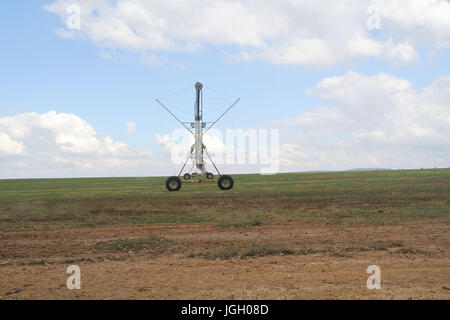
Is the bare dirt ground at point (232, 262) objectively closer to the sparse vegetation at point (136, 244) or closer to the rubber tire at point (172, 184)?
the sparse vegetation at point (136, 244)

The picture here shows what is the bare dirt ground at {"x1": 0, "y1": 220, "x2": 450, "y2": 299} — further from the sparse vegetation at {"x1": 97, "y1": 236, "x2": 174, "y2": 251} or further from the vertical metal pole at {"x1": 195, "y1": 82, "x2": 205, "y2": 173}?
the vertical metal pole at {"x1": 195, "y1": 82, "x2": 205, "y2": 173}

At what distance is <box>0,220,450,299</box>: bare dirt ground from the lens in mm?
7070

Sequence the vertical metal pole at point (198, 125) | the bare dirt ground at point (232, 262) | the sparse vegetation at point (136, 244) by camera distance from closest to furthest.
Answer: the bare dirt ground at point (232, 262) → the sparse vegetation at point (136, 244) → the vertical metal pole at point (198, 125)

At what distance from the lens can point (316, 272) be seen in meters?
8.16

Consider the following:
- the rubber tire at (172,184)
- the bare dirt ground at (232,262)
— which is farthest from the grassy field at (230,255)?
the rubber tire at (172,184)

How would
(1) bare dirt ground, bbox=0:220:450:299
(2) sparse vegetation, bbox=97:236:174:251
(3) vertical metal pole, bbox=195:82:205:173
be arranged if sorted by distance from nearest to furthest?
(1) bare dirt ground, bbox=0:220:450:299 < (2) sparse vegetation, bbox=97:236:174:251 < (3) vertical metal pole, bbox=195:82:205:173

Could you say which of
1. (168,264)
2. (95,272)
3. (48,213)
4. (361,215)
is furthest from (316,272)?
(48,213)

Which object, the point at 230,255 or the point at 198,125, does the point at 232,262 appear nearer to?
the point at 230,255

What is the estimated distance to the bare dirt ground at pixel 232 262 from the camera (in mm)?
7070

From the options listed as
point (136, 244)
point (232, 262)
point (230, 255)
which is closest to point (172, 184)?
point (136, 244)

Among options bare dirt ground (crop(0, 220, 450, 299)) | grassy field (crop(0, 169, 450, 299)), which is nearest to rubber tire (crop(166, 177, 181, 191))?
grassy field (crop(0, 169, 450, 299))

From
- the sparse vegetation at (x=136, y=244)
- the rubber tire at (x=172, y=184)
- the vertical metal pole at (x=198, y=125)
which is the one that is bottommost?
the sparse vegetation at (x=136, y=244)

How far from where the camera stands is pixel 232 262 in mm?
9289
